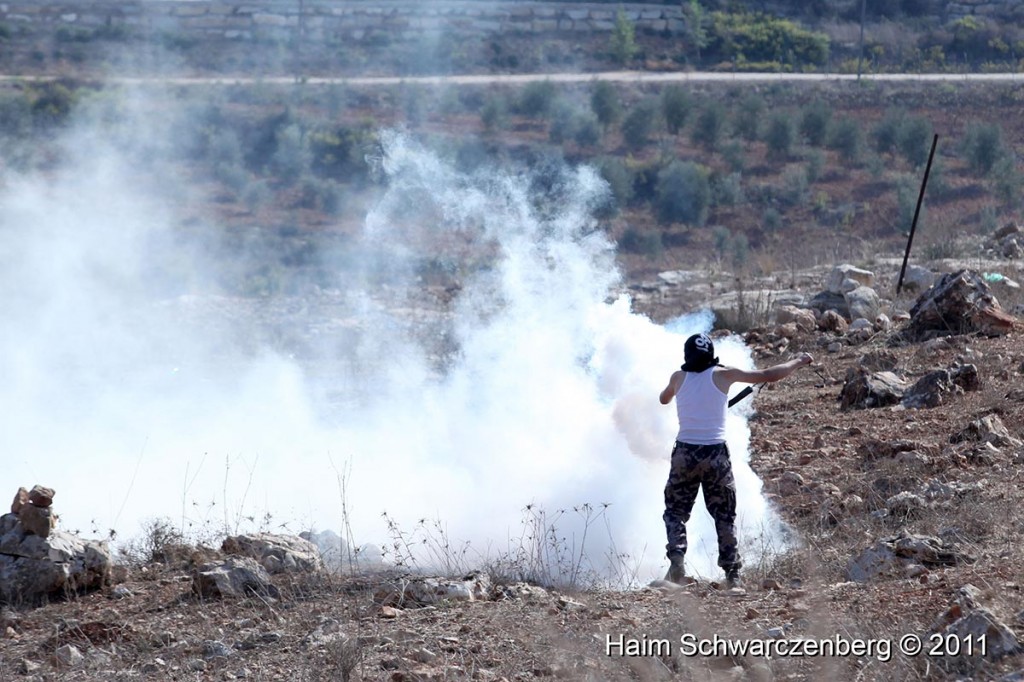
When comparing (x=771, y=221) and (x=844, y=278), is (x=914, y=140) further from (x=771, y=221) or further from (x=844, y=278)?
(x=844, y=278)

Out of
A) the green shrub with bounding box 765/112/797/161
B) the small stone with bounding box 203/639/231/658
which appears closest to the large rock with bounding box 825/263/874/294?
the small stone with bounding box 203/639/231/658

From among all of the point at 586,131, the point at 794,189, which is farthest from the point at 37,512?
the point at 586,131

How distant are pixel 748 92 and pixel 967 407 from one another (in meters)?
29.2

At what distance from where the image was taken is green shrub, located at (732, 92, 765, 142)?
34.9m

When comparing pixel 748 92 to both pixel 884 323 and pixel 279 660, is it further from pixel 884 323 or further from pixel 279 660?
pixel 279 660

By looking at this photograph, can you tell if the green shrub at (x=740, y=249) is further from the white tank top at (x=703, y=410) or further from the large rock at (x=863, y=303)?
the white tank top at (x=703, y=410)

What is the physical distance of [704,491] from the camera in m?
7.36

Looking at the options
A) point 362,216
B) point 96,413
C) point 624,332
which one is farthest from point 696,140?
point 624,332

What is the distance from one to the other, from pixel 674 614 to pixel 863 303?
9.82 meters

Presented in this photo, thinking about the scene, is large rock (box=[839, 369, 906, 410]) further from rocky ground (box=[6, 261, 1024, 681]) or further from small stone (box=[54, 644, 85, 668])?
small stone (box=[54, 644, 85, 668])

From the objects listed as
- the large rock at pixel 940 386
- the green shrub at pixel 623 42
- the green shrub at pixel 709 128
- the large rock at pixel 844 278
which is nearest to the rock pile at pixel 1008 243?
the large rock at pixel 844 278

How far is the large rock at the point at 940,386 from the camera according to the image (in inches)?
424

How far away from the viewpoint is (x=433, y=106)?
118ft

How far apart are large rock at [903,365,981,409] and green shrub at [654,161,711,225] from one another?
1827 centimetres
